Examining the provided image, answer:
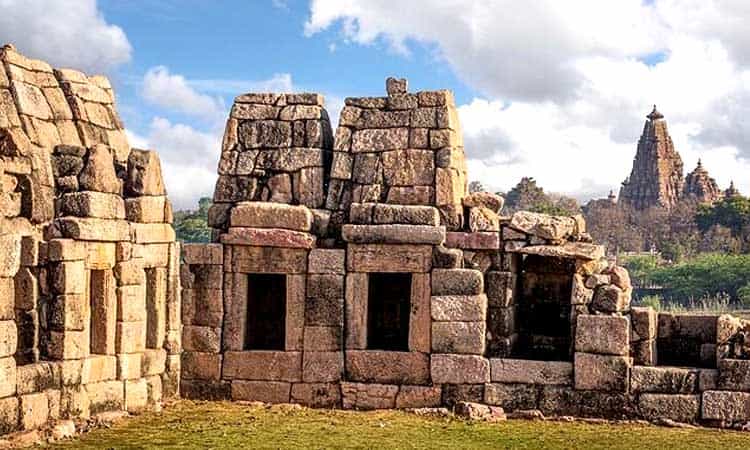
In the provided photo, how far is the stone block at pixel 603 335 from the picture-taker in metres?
14.3

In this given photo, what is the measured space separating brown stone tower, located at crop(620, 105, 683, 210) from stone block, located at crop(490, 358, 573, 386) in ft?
207

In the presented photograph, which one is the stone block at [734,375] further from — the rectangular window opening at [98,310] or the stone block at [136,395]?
the rectangular window opening at [98,310]

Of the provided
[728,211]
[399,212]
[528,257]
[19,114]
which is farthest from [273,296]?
[728,211]

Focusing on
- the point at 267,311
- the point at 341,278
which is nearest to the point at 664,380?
the point at 341,278

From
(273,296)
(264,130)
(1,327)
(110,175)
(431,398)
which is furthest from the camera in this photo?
(273,296)

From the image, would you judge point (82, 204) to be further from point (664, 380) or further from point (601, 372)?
point (664, 380)

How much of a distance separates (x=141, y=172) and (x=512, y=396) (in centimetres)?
620

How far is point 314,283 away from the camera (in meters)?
15.3

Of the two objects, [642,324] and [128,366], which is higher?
[642,324]

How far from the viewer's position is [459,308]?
48.7 feet

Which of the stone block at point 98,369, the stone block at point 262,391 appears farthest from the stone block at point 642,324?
the stone block at point 98,369

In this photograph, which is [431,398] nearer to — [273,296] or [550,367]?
[550,367]

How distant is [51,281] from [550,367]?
6977 mm

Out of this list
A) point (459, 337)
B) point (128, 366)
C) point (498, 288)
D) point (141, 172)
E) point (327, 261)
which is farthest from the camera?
point (327, 261)
